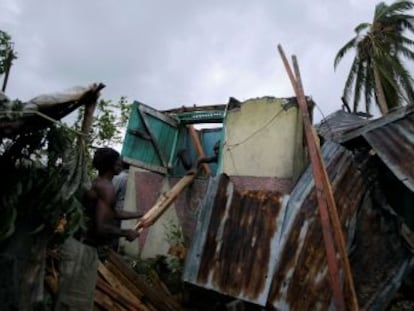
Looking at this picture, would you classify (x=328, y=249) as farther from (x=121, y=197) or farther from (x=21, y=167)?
(x=121, y=197)

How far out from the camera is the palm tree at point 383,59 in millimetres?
16375

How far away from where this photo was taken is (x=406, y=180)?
14.2 feet

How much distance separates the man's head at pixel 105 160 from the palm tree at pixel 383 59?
563 inches

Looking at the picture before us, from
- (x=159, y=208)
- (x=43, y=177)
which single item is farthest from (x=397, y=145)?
(x=43, y=177)

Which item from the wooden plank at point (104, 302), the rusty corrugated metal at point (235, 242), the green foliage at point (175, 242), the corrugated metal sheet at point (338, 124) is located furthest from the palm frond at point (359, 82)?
the wooden plank at point (104, 302)

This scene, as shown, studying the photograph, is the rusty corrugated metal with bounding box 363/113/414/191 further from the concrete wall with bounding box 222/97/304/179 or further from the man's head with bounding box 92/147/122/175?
the man's head with bounding box 92/147/122/175

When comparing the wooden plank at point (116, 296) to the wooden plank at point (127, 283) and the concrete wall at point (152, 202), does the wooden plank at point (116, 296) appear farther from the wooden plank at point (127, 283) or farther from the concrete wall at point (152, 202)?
the concrete wall at point (152, 202)

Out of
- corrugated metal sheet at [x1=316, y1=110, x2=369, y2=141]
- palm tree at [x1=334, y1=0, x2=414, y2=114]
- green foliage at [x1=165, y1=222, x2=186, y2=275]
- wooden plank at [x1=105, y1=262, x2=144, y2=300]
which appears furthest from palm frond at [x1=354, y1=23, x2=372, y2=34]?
wooden plank at [x1=105, y1=262, x2=144, y2=300]

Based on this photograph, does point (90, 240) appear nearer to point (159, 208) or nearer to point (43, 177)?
point (43, 177)

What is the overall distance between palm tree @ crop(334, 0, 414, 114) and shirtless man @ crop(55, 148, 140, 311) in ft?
47.0

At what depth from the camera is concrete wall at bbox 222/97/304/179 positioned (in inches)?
251

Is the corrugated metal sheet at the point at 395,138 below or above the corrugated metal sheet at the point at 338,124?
below

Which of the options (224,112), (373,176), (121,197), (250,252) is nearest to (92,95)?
(250,252)

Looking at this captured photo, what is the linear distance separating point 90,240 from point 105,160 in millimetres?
715
